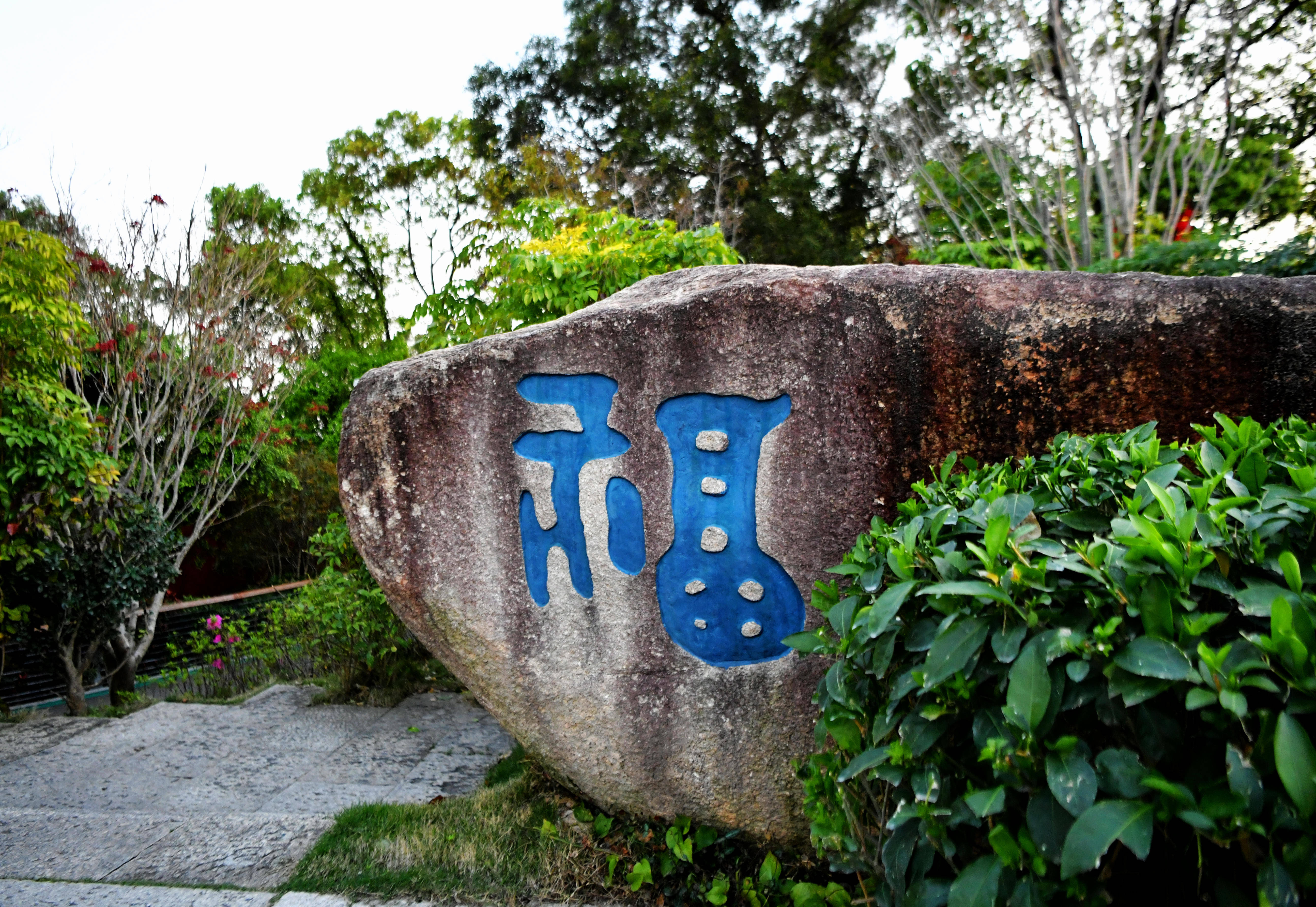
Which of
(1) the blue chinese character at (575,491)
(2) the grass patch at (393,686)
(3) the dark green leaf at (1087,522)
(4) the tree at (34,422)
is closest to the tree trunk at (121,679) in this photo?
(4) the tree at (34,422)

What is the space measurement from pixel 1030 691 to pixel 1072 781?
0.42ft

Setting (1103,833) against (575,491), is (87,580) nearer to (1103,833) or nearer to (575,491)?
(575,491)

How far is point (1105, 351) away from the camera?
7.75 ft

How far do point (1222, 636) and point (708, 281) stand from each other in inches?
74.3

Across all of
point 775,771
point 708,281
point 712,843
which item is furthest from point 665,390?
point 712,843

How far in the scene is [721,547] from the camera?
2605mm

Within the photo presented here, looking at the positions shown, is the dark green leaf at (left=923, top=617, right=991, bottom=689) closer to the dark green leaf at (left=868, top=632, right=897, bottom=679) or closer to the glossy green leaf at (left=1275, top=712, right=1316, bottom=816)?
the dark green leaf at (left=868, top=632, right=897, bottom=679)

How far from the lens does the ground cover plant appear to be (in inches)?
94.5

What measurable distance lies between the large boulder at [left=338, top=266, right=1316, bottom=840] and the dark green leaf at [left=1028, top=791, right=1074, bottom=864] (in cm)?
132

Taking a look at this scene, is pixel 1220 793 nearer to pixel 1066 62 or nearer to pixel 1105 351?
pixel 1105 351

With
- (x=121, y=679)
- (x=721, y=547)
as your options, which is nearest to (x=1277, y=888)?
(x=721, y=547)

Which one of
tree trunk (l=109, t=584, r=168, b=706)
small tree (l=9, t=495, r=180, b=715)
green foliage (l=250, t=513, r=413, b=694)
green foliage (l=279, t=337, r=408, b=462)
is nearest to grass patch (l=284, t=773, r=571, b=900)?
green foliage (l=250, t=513, r=413, b=694)

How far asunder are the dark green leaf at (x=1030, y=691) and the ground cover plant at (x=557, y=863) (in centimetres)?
129

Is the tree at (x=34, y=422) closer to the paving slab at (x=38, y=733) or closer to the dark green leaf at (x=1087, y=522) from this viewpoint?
the paving slab at (x=38, y=733)
